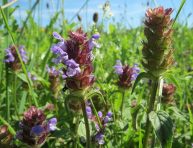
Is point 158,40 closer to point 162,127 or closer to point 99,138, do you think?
point 162,127

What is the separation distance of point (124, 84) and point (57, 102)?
719 mm

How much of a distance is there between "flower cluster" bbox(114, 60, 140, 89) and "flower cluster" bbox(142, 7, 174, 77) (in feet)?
2.86

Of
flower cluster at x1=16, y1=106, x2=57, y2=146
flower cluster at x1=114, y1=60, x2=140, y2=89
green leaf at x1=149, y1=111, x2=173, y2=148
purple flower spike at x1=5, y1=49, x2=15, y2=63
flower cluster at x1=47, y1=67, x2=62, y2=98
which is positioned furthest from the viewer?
flower cluster at x1=47, y1=67, x2=62, y2=98

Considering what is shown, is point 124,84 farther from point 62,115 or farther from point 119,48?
point 119,48

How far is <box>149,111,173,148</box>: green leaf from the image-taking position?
1538mm

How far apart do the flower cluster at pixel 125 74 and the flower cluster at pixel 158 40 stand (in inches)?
34.3

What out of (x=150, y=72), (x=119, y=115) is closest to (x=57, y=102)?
(x=119, y=115)

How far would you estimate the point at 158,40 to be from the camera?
1.75m

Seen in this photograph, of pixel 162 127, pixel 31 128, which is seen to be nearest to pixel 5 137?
pixel 31 128

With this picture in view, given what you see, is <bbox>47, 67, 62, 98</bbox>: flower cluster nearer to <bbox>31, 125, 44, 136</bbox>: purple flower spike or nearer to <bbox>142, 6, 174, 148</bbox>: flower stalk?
<bbox>31, 125, 44, 136</bbox>: purple flower spike

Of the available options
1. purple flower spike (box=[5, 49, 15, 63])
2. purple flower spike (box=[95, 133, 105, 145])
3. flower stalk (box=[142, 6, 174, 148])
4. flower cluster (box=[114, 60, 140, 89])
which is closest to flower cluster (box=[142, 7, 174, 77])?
flower stalk (box=[142, 6, 174, 148])

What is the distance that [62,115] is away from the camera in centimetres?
282

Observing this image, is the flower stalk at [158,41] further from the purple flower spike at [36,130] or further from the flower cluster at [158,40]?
the purple flower spike at [36,130]

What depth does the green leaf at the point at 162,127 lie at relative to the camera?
154 cm
